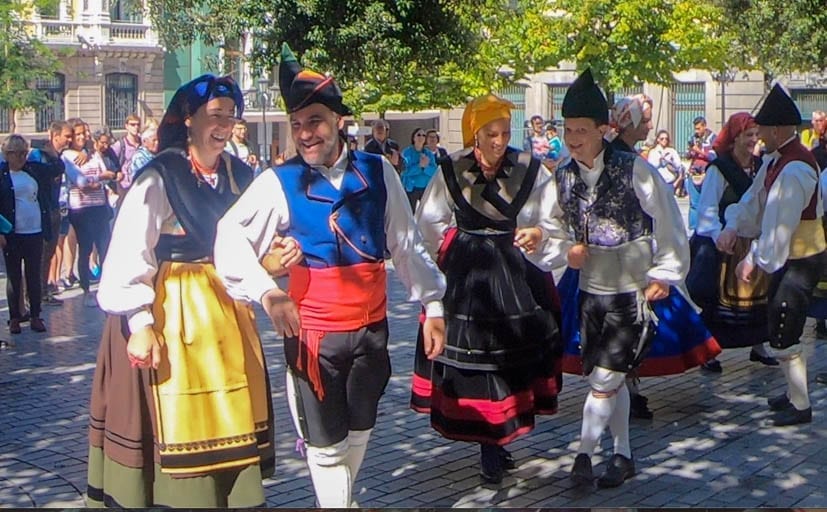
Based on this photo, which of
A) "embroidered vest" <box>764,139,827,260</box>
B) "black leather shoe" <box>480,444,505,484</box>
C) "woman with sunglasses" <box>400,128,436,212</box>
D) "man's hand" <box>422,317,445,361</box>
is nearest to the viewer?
"man's hand" <box>422,317,445,361</box>

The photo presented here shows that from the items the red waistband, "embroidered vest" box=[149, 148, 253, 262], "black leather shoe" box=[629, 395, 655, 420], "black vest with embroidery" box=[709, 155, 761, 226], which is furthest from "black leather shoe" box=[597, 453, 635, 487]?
"black vest with embroidery" box=[709, 155, 761, 226]

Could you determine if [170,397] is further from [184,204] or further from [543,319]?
[543,319]

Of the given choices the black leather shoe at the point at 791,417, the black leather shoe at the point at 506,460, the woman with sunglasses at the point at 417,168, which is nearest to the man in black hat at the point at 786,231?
the black leather shoe at the point at 791,417

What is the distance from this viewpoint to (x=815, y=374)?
29.7 ft

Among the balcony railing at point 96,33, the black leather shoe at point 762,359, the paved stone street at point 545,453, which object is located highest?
the balcony railing at point 96,33

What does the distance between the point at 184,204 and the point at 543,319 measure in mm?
2152

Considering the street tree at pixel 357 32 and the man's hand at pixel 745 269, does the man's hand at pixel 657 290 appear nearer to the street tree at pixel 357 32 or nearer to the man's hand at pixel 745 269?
the man's hand at pixel 745 269

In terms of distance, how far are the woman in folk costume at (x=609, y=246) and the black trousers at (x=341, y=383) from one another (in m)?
1.51

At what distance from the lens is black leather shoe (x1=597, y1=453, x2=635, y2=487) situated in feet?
20.6

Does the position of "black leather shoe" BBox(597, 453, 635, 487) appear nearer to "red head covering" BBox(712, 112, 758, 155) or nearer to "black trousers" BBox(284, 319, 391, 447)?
"black trousers" BBox(284, 319, 391, 447)

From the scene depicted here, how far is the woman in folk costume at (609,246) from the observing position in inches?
240

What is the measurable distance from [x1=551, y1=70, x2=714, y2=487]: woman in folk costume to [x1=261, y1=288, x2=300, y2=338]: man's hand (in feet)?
6.46

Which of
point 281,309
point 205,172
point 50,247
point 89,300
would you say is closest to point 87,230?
point 50,247

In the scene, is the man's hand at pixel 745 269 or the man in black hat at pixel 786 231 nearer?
the man in black hat at pixel 786 231
